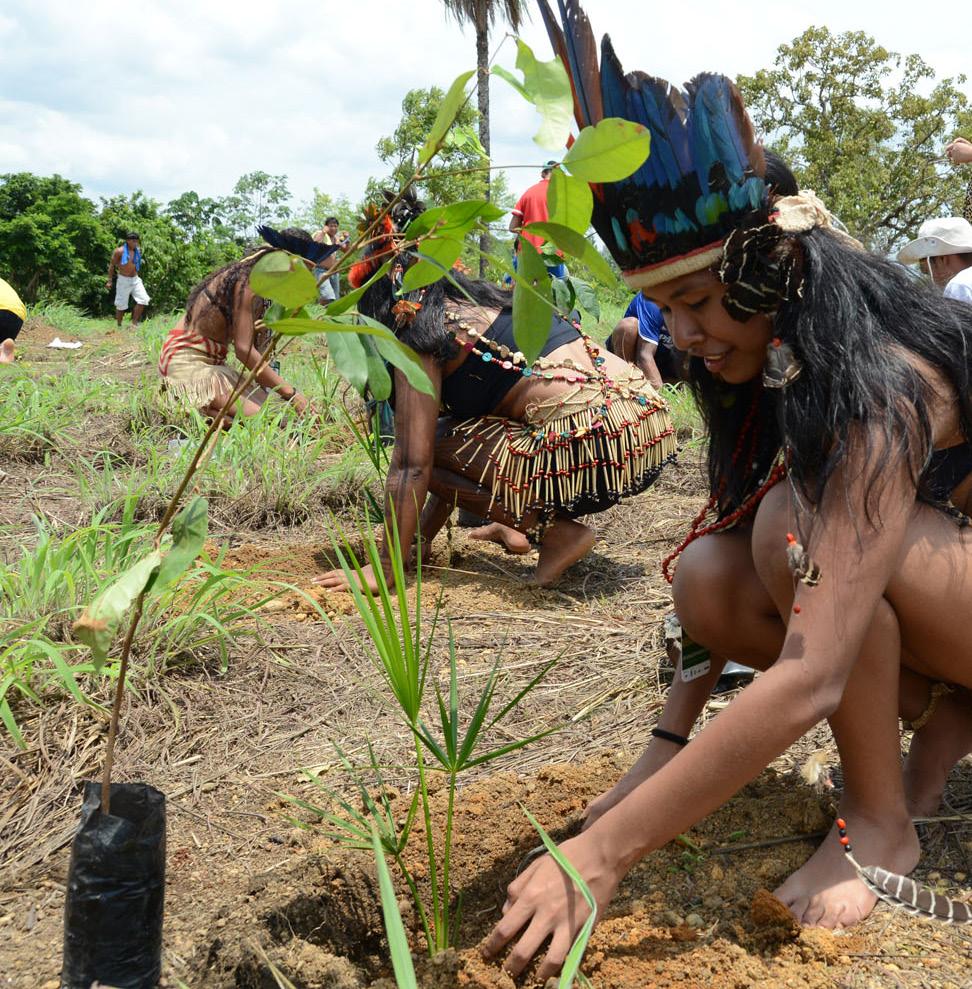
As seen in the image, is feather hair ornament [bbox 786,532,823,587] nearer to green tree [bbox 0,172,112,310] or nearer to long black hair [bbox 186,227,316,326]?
long black hair [bbox 186,227,316,326]

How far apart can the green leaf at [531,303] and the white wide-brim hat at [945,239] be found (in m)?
3.21

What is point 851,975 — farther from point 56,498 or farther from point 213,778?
point 56,498

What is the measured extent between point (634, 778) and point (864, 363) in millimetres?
715

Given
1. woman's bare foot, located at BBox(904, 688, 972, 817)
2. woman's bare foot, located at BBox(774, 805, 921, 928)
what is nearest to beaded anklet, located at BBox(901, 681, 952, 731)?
woman's bare foot, located at BBox(904, 688, 972, 817)

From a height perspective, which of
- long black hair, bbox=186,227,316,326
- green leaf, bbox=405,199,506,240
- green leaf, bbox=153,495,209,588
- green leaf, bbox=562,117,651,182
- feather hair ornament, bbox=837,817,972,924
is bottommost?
feather hair ornament, bbox=837,817,972,924

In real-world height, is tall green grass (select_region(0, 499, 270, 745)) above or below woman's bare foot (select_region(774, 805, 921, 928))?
above

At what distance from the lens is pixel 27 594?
2.13 metres

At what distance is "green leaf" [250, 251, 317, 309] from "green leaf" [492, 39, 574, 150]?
23 centimetres

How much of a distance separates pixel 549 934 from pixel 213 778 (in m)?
0.90

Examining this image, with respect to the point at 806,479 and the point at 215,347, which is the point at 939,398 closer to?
the point at 806,479

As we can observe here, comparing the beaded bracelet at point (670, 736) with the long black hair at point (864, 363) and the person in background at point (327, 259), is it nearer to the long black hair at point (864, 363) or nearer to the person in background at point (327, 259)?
the long black hair at point (864, 363)

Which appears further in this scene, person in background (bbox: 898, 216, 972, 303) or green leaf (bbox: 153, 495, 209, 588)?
person in background (bbox: 898, 216, 972, 303)

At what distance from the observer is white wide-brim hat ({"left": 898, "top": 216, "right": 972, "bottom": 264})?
12.1 feet

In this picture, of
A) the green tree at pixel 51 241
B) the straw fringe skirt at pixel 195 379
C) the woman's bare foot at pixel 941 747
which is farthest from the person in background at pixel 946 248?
the green tree at pixel 51 241
